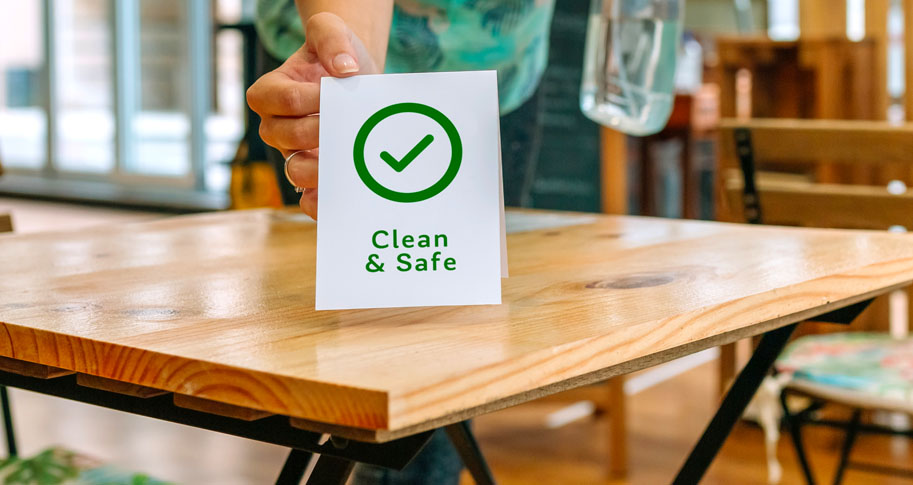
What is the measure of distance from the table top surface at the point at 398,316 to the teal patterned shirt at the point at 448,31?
223 mm

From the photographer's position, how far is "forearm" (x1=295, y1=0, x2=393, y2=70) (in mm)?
735

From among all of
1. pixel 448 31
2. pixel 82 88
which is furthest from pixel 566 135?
pixel 82 88

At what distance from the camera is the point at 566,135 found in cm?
263

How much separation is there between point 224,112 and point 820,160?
6.25 meters

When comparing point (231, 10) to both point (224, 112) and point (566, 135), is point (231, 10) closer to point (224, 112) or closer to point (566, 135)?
point (224, 112)

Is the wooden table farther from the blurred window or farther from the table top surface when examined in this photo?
the blurred window

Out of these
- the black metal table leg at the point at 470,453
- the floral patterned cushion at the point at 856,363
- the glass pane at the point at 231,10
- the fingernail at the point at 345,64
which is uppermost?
the glass pane at the point at 231,10

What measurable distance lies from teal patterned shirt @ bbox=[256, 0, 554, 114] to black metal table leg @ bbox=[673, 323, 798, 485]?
426 millimetres

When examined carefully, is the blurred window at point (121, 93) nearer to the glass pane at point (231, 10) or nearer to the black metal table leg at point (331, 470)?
the glass pane at point (231, 10)

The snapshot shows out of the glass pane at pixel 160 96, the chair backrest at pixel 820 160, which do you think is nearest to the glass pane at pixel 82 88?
the glass pane at pixel 160 96

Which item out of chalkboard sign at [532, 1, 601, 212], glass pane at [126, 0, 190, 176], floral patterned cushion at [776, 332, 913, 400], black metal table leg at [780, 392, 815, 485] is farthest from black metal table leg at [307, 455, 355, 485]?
glass pane at [126, 0, 190, 176]

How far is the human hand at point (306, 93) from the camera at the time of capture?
58cm

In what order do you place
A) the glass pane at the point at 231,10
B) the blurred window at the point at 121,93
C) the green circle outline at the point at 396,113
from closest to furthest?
the green circle outline at the point at 396,113, the glass pane at the point at 231,10, the blurred window at the point at 121,93

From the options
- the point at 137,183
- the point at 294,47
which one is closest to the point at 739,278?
the point at 294,47
